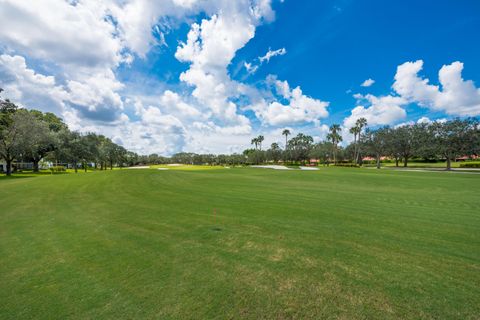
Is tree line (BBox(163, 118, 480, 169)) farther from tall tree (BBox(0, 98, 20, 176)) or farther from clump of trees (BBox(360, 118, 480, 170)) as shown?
tall tree (BBox(0, 98, 20, 176))

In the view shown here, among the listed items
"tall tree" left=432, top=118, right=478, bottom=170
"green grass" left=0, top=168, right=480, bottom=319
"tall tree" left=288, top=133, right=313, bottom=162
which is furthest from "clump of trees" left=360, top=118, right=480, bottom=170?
"green grass" left=0, top=168, right=480, bottom=319

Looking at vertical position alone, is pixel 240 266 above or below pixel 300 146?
below

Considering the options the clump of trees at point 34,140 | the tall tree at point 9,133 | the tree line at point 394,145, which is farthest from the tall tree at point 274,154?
the tall tree at point 9,133

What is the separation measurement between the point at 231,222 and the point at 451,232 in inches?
278

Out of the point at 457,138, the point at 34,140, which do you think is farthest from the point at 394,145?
the point at 34,140

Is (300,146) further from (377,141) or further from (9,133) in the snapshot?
(9,133)

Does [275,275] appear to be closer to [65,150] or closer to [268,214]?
[268,214]

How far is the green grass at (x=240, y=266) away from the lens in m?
3.05

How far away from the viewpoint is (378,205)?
10172 millimetres

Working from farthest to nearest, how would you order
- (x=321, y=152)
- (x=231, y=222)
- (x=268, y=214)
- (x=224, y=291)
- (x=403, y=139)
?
(x=321, y=152) → (x=403, y=139) → (x=268, y=214) → (x=231, y=222) → (x=224, y=291)

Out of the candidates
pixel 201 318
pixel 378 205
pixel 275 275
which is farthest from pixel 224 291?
pixel 378 205

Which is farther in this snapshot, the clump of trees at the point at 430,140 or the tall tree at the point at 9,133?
the clump of trees at the point at 430,140

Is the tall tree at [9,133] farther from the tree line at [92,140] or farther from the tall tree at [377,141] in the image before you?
the tall tree at [377,141]

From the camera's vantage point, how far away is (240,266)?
426cm
